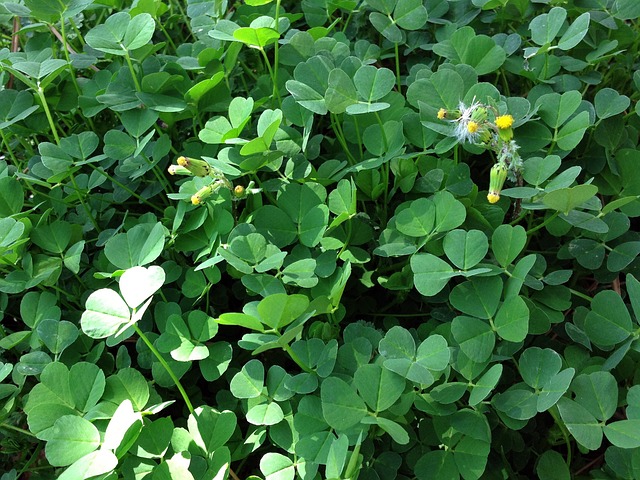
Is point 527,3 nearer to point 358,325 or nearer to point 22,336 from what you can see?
point 358,325

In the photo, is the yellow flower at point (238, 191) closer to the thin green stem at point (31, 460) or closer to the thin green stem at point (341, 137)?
the thin green stem at point (341, 137)

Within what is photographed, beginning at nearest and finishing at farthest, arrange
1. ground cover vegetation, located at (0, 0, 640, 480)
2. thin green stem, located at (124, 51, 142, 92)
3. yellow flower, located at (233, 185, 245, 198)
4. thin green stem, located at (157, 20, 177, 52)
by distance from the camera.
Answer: ground cover vegetation, located at (0, 0, 640, 480), yellow flower, located at (233, 185, 245, 198), thin green stem, located at (124, 51, 142, 92), thin green stem, located at (157, 20, 177, 52)

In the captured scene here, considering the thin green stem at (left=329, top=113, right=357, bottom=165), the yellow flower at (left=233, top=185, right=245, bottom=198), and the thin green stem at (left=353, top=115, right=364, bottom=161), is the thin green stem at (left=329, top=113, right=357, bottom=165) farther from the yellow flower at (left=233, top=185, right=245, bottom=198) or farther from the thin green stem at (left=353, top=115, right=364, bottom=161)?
the yellow flower at (left=233, top=185, right=245, bottom=198)

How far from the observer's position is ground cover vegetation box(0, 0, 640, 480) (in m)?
0.69

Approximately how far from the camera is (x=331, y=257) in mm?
789

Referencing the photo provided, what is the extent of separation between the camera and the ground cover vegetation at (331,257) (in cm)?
69

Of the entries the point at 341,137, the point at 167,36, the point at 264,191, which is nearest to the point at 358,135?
the point at 341,137

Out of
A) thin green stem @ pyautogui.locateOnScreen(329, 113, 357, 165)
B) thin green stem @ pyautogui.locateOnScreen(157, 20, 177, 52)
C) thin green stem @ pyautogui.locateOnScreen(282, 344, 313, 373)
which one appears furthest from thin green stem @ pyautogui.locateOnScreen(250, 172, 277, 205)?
thin green stem @ pyautogui.locateOnScreen(157, 20, 177, 52)

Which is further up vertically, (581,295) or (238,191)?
(238,191)

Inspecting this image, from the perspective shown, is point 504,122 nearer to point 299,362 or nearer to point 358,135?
point 358,135

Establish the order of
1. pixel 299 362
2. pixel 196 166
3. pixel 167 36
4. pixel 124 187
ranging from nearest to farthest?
pixel 299 362
pixel 196 166
pixel 124 187
pixel 167 36

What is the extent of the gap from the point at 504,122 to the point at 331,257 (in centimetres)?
27

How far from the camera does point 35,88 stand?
946 millimetres

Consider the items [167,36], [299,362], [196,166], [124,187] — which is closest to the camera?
[299,362]
